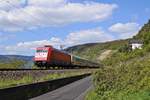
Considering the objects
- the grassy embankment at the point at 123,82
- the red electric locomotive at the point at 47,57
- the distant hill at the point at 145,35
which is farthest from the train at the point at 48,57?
the grassy embankment at the point at 123,82

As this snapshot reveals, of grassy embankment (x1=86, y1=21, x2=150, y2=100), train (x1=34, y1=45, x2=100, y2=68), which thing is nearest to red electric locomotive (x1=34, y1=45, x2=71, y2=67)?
train (x1=34, y1=45, x2=100, y2=68)

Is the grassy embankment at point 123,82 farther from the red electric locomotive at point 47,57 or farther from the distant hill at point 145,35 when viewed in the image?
the distant hill at point 145,35

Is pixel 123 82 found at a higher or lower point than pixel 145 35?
lower

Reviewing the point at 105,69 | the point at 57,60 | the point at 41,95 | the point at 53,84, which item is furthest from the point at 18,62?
the point at 105,69

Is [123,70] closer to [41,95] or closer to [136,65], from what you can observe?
[136,65]

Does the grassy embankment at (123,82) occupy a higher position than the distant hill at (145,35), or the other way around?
the distant hill at (145,35)

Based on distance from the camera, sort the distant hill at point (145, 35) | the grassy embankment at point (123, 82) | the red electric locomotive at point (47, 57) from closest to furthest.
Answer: the grassy embankment at point (123, 82) < the red electric locomotive at point (47, 57) < the distant hill at point (145, 35)

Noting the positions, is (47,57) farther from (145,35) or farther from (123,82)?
(123,82)

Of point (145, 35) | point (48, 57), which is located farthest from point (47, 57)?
point (145, 35)

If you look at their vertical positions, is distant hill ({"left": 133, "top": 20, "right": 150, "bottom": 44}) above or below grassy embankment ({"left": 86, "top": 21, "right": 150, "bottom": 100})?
above

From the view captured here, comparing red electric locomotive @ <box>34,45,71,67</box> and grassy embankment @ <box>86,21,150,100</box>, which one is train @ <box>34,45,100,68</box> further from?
grassy embankment @ <box>86,21,150,100</box>

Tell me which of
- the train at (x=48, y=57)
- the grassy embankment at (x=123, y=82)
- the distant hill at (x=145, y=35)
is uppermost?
the distant hill at (x=145, y=35)

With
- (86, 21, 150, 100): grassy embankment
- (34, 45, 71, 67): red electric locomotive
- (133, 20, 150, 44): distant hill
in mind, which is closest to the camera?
(86, 21, 150, 100): grassy embankment

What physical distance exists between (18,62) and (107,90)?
57795mm
